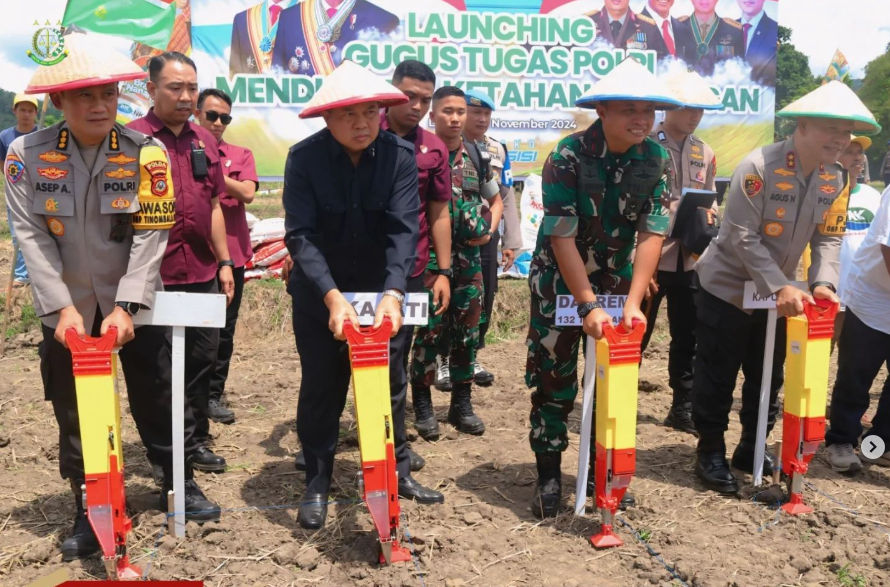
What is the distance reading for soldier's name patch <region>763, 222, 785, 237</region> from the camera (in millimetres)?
3953

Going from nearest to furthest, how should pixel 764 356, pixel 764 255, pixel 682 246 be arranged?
pixel 764 255 → pixel 764 356 → pixel 682 246

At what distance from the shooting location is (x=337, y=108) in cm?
332

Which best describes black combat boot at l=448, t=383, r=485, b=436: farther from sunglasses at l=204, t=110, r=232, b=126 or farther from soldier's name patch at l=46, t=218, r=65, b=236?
soldier's name patch at l=46, t=218, r=65, b=236

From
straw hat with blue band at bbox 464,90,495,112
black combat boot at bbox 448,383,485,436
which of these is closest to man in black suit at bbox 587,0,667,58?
straw hat with blue band at bbox 464,90,495,112

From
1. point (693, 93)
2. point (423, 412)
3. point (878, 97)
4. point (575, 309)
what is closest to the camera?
point (575, 309)

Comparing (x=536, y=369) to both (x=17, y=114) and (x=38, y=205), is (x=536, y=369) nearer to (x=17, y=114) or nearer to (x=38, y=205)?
(x=38, y=205)

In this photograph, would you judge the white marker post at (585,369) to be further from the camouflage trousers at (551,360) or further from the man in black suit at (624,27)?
the man in black suit at (624,27)

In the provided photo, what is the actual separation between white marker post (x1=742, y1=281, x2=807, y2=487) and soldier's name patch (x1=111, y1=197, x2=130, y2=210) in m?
2.91

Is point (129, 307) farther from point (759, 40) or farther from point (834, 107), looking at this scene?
point (759, 40)

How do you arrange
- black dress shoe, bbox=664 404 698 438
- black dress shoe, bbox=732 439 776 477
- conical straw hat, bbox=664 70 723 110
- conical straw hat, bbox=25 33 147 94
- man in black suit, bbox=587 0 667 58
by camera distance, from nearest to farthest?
→ conical straw hat, bbox=25 33 147 94, black dress shoe, bbox=732 439 776 477, conical straw hat, bbox=664 70 723 110, black dress shoe, bbox=664 404 698 438, man in black suit, bbox=587 0 667 58

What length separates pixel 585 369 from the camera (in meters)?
3.63

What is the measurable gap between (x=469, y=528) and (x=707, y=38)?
1000 centimetres

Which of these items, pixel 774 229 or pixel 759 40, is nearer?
pixel 774 229

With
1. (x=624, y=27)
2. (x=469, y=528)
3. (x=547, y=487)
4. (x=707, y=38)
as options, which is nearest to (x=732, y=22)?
(x=707, y=38)
